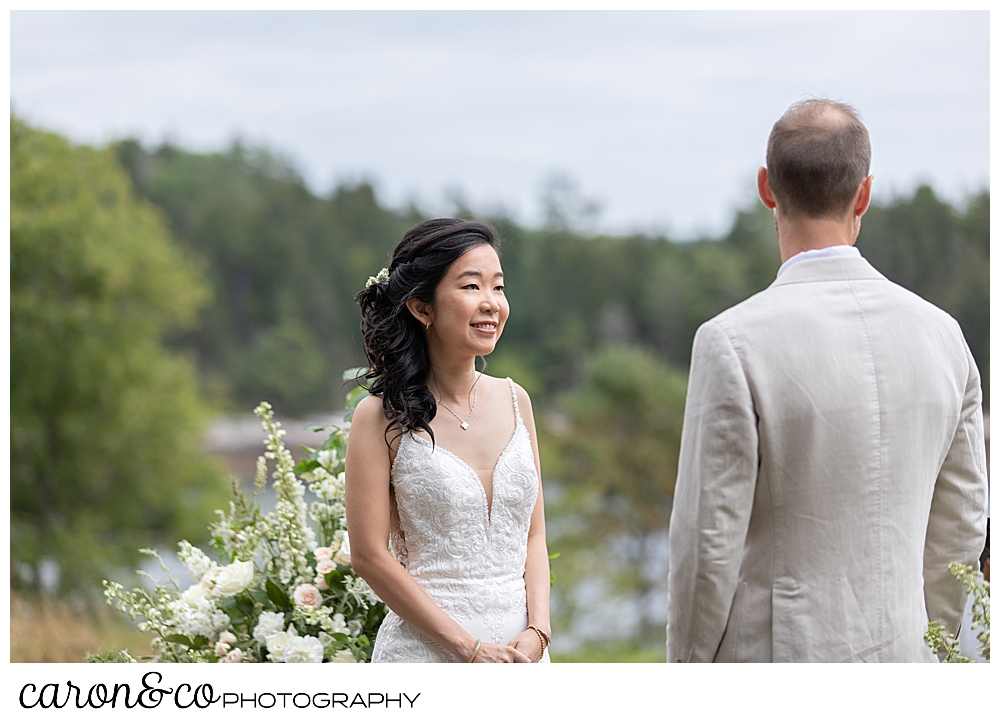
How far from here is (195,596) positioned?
236 cm

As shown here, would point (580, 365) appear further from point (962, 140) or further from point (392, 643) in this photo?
point (392, 643)

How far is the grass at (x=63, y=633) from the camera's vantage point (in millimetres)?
6109

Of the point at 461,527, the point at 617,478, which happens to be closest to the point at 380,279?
the point at 461,527

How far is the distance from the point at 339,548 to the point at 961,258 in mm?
14411

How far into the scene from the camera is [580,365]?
19.4m

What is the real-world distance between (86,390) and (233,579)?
36.8 ft

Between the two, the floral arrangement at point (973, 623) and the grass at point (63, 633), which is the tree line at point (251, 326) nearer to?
the grass at point (63, 633)

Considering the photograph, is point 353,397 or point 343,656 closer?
point 343,656

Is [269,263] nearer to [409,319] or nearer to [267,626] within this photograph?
[267,626]

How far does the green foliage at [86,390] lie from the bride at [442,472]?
11.0m

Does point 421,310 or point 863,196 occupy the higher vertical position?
point 863,196

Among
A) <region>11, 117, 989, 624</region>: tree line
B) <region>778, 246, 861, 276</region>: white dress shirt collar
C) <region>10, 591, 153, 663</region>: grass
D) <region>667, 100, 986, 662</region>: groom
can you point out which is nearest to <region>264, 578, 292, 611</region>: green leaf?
<region>667, 100, 986, 662</region>: groom

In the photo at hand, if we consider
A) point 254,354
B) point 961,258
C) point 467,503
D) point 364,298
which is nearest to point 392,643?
point 467,503

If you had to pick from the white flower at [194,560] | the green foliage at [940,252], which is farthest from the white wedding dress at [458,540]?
the green foliage at [940,252]
